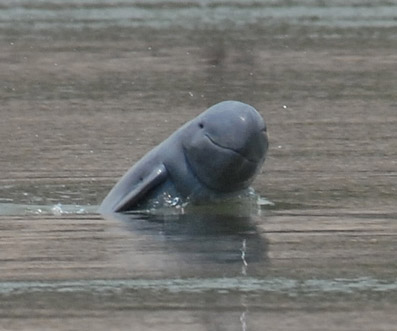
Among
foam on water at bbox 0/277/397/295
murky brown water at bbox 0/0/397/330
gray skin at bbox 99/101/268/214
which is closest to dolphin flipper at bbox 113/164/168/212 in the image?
gray skin at bbox 99/101/268/214

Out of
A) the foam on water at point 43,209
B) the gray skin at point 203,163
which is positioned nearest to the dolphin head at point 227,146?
the gray skin at point 203,163

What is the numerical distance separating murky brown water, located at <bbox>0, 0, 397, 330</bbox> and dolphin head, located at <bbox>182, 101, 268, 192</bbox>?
243mm

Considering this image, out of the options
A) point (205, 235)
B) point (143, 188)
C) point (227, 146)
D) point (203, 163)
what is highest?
point (227, 146)

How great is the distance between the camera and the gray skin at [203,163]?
9805 millimetres

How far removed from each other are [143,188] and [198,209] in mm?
400

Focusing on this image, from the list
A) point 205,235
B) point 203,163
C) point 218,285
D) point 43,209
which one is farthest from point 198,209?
point 218,285

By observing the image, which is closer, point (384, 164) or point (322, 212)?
point (322, 212)

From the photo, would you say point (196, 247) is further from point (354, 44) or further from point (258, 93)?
point (354, 44)

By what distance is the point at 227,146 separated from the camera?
9828 mm

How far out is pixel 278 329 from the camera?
7.07 metres

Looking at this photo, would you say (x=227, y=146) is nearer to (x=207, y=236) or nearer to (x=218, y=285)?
(x=207, y=236)

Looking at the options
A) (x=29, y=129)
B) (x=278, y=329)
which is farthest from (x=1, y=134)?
(x=278, y=329)

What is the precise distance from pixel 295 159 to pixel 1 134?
9.88 ft

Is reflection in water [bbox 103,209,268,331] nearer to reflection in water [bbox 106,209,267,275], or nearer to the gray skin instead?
reflection in water [bbox 106,209,267,275]
